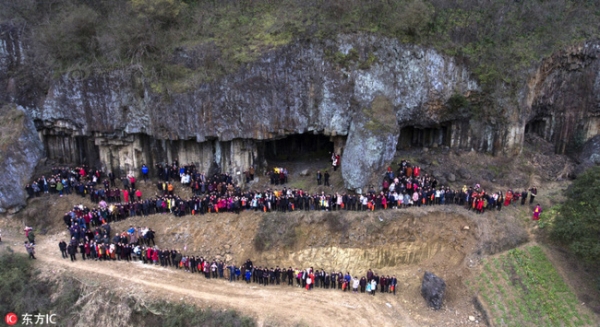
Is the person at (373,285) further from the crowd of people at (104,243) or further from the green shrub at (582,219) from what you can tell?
the crowd of people at (104,243)

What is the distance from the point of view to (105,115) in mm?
26500

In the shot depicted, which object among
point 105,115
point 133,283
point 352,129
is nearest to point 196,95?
point 105,115

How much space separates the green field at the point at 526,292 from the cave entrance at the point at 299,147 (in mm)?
12909

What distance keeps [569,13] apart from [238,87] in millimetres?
21479

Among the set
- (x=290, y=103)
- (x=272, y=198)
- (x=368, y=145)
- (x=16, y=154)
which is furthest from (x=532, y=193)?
(x=16, y=154)

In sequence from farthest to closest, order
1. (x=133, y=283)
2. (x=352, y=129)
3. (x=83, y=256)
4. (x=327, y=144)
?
(x=327, y=144), (x=352, y=129), (x=83, y=256), (x=133, y=283)

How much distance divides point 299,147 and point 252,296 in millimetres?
12684

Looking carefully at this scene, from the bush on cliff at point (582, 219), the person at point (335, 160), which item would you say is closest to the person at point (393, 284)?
the bush on cliff at point (582, 219)

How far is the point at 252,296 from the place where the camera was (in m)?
20.5

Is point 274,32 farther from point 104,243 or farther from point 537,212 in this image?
point 537,212

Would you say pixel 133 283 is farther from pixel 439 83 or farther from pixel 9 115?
pixel 439 83

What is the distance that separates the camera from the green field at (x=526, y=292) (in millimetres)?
18844

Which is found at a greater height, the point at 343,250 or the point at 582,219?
the point at 582,219

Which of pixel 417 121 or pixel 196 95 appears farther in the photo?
pixel 417 121
